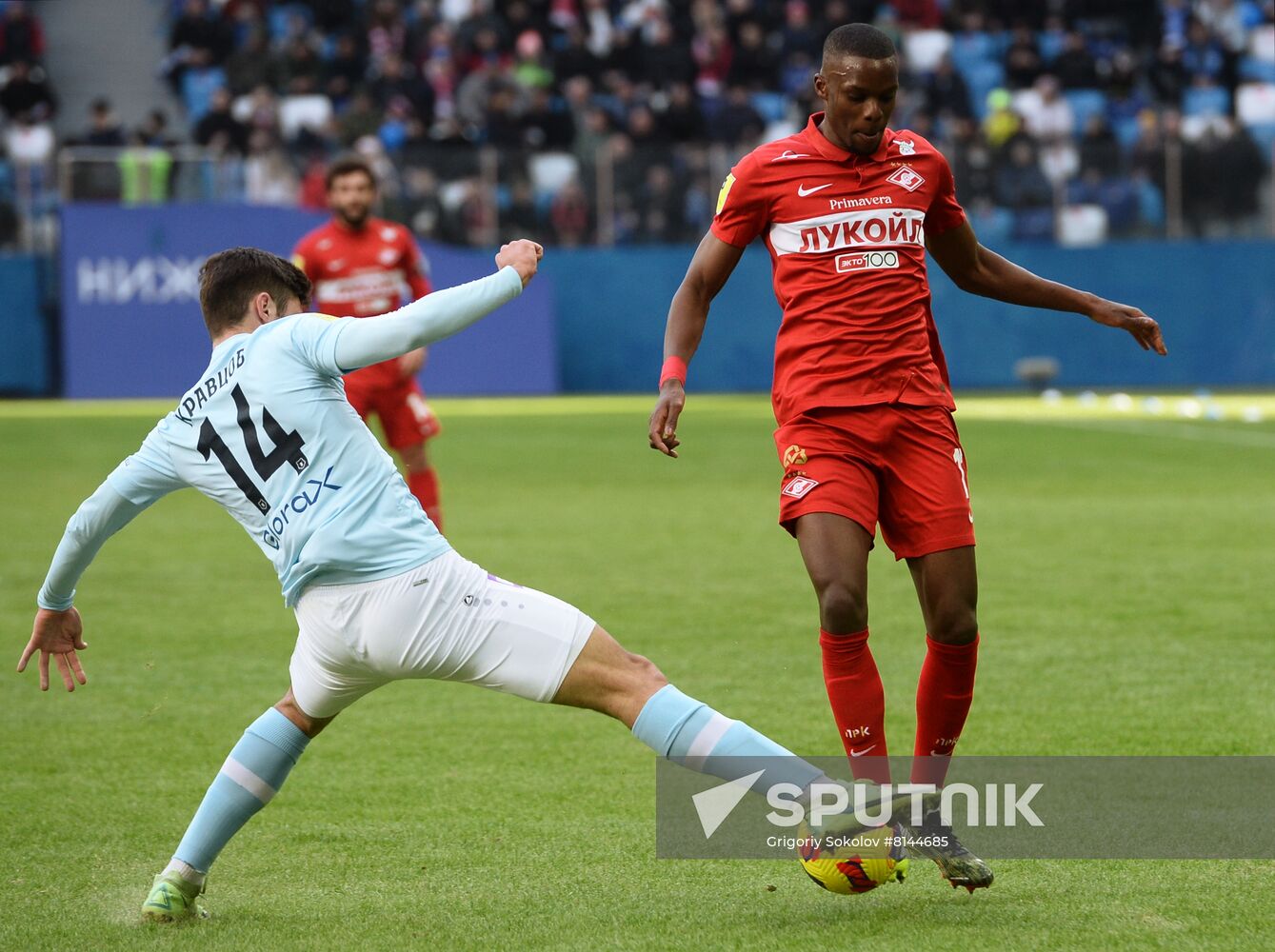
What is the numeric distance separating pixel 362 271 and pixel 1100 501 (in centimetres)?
588

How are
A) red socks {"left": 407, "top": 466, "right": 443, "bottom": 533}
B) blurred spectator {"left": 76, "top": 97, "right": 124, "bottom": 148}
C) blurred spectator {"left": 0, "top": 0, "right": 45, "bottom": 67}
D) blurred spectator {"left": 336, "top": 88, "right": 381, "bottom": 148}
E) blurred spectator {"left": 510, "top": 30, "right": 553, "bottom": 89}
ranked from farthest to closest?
blurred spectator {"left": 510, "top": 30, "right": 553, "bottom": 89} < blurred spectator {"left": 0, "top": 0, "right": 45, "bottom": 67} < blurred spectator {"left": 76, "top": 97, "right": 124, "bottom": 148} < blurred spectator {"left": 336, "top": 88, "right": 381, "bottom": 148} < red socks {"left": 407, "top": 466, "right": 443, "bottom": 533}

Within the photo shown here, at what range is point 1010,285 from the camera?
5391mm

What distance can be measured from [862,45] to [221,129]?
23.4 metres

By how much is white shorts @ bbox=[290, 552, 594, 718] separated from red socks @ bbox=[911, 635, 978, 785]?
1.14m

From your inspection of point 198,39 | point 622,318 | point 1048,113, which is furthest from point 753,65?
point 198,39

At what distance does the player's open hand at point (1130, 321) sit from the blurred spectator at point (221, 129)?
2290cm

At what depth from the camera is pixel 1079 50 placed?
100 feet

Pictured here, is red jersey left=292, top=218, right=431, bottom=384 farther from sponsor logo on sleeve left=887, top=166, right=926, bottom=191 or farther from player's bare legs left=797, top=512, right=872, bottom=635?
player's bare legs left=797, top=512, right=872, bottom=635

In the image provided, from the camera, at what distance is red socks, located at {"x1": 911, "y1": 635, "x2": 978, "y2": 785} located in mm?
4957

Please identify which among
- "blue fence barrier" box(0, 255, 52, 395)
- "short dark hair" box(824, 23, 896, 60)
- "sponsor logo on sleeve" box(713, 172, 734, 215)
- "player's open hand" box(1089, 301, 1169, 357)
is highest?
"short dark hair" box(824, 23, 896, 60)

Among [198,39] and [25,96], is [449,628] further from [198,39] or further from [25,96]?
[198,39]

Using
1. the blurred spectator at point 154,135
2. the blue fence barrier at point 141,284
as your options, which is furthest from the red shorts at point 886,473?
the blurred spectator at point 154,135

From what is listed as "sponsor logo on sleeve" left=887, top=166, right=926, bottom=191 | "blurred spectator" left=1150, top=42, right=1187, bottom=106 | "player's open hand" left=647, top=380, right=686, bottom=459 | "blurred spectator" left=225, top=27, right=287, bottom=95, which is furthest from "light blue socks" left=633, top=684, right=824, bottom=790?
"blurred spectator" left=1150, top=42, right=1187, bottom=106

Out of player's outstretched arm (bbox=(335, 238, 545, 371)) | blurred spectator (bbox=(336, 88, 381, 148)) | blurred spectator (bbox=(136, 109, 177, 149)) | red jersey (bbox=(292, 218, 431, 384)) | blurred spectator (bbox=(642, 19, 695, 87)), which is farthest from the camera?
blurred spectator (bbox=(642, 19, 695, 87))
